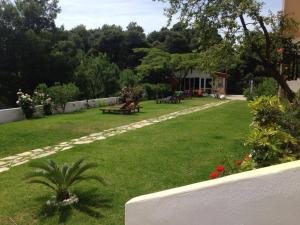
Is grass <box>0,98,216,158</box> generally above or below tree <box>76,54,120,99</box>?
below

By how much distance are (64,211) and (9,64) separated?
25908mm

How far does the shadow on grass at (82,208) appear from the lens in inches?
228

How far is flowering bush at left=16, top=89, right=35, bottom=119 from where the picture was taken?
17.1 m

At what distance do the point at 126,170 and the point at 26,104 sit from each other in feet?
34.7

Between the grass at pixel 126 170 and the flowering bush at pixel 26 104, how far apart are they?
6088mm

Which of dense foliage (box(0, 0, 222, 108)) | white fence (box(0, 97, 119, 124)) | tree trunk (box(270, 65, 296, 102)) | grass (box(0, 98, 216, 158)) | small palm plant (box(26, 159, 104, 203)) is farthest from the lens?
dense foliage (box(0, 0, 222, 108))

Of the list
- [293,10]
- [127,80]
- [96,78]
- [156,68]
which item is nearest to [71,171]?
[293,10]

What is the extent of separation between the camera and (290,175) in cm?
314

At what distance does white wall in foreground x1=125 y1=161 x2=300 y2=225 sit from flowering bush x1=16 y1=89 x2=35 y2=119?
14.8 metres

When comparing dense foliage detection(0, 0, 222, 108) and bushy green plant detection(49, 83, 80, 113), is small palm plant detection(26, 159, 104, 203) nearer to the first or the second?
bushy green plant detection(49, 83, 80, 113)

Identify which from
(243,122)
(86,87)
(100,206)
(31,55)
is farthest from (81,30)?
(100,206)

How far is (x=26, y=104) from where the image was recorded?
57.0 ft

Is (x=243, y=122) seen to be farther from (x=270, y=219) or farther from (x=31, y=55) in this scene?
(x=31, y=55)

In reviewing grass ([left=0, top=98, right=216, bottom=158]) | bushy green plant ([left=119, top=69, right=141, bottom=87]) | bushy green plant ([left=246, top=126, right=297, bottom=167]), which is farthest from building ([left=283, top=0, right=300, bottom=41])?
bushy green plant ([left=119, top=69, right=141, bottom=87])
